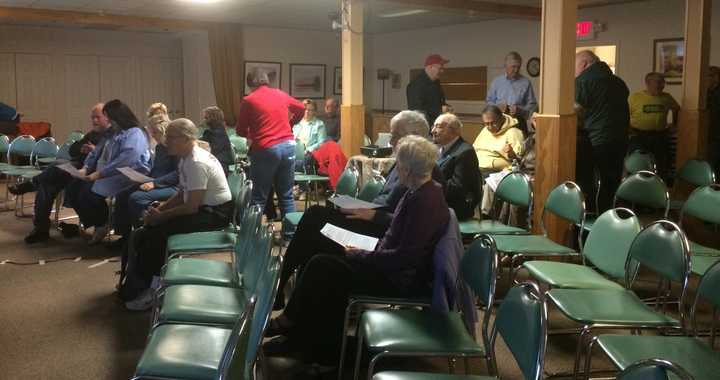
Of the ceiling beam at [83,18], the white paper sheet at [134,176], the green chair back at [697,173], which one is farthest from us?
the ceiling beam at [83,18]

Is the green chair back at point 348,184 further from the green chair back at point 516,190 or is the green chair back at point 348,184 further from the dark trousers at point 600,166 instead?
the dark trousers at point 600,166

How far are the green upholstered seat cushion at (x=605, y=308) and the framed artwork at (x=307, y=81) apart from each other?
10560 millimetres

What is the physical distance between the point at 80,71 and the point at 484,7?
25.1 ft

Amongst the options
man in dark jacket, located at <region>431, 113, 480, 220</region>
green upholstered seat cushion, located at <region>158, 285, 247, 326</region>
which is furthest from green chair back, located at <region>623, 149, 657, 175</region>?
green upholstered seat cushion, located at <region>158, 285, 247, 326</region>

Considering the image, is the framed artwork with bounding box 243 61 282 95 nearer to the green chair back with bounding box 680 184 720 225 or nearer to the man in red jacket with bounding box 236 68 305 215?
the man in red jacket with bounding box 236 68 305 215

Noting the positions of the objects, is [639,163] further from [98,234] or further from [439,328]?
[98,234]

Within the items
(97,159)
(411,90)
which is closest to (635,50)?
(411,90)

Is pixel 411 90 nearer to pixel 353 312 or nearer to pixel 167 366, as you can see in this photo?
pixel 353 312

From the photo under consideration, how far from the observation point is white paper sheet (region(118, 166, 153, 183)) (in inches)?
202

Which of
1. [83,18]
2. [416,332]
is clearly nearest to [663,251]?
[416,332]

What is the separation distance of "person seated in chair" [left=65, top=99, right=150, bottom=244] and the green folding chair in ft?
13.8

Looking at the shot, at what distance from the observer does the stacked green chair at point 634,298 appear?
2.73 metres

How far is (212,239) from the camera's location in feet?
13.5

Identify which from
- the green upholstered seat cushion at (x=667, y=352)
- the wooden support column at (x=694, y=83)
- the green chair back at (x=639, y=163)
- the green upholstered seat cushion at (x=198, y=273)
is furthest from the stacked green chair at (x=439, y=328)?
the wooden support column at (x=694, y=83)
